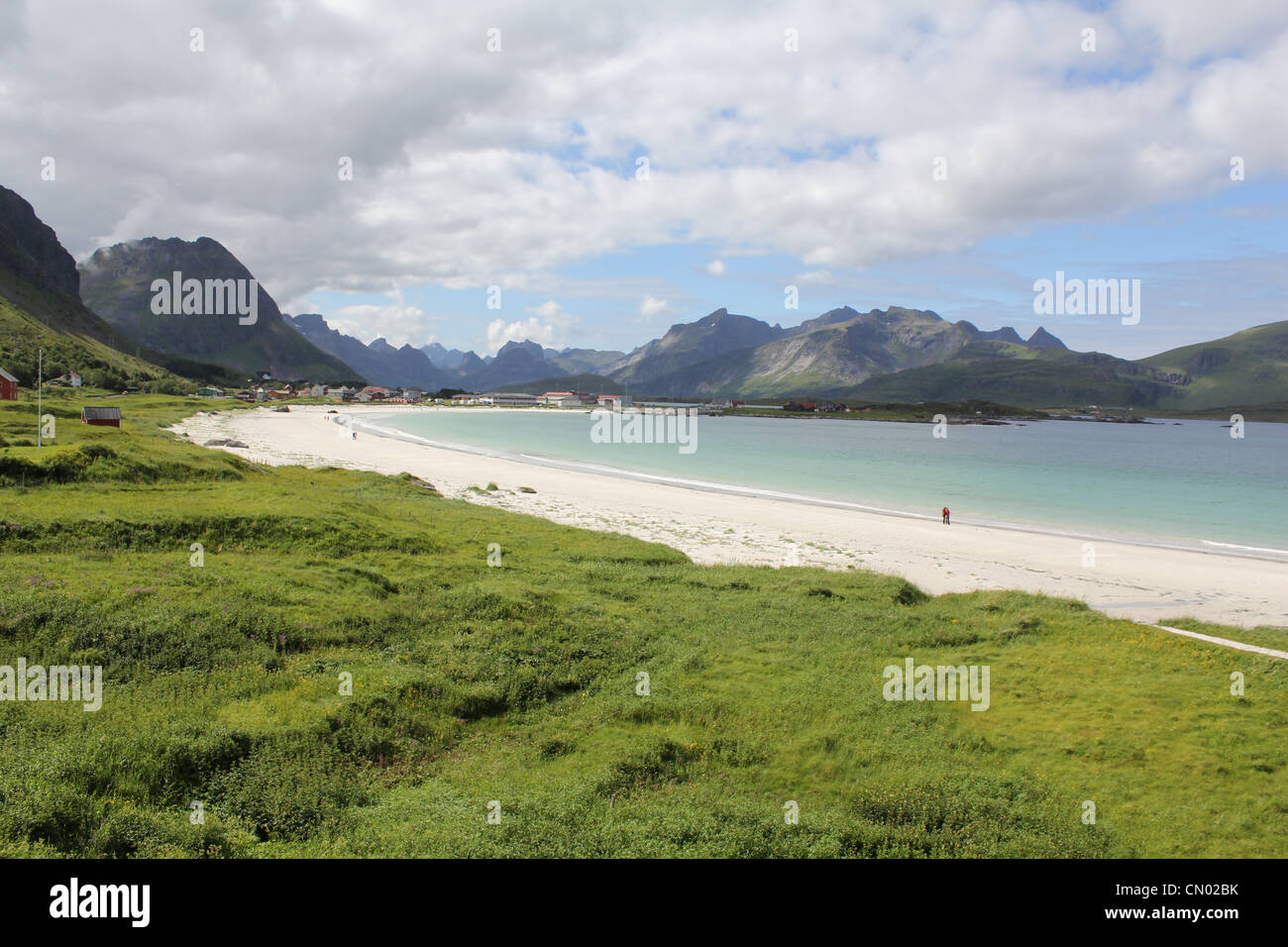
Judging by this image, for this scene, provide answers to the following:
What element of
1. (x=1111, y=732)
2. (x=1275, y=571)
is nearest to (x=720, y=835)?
(x=1111, y=732)

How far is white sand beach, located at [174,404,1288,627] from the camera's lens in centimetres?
2969

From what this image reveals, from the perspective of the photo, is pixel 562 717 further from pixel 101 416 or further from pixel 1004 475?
pixel 1004 475

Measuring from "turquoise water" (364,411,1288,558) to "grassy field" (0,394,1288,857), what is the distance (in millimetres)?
40459

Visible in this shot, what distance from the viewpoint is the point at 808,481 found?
252 feet

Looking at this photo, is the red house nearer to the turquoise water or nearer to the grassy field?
the turquoise water

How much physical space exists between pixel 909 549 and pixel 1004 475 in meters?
60.5

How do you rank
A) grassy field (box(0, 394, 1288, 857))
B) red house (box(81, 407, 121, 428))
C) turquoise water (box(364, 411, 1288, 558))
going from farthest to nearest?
1. red house (box(81, 407, 121, 428))
2. turquoise water (box(364, 411, 1288, 558))
3. grassy field (box(0, 394, 1288, 857))

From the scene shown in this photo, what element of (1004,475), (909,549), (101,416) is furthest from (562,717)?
(1004,475)

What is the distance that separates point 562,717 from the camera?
13.6 metres

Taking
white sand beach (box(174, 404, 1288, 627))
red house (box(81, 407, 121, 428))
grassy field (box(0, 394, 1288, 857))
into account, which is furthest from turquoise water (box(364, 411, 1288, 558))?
red house (box(81, 407, 121, 428))
